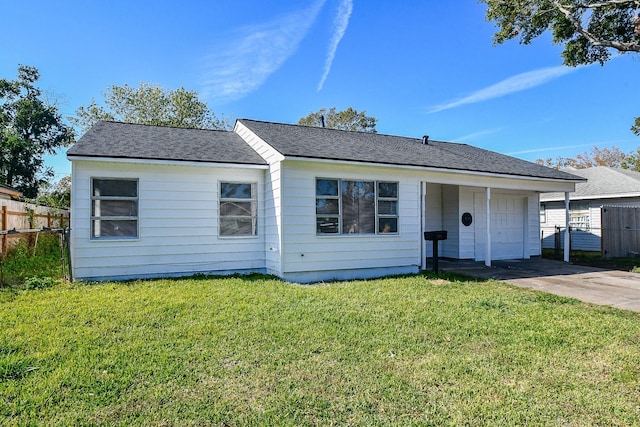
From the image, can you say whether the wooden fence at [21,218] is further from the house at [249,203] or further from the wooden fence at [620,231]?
the wooden fence at [620,231]

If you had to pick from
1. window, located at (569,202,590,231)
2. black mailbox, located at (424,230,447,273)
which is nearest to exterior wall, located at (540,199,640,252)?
window, located at (569,202,590,231)

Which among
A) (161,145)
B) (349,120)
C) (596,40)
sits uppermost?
(349,120)

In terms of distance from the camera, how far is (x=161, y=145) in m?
8.93

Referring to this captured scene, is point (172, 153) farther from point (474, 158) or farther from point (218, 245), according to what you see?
point (474, 158)

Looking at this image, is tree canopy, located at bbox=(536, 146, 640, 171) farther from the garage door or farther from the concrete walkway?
the concrete walkway

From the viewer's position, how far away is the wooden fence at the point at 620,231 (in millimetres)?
→ 13773

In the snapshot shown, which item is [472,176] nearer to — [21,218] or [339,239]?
[339,239]

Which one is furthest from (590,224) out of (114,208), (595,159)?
(595,159)

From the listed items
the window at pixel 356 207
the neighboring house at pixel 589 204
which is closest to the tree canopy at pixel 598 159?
the neighboring house at pixel 589 204

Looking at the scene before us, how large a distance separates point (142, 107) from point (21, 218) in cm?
1776

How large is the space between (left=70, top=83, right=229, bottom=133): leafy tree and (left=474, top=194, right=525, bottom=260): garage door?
22.6m

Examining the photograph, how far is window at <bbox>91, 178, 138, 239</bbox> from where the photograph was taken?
7.76 metres

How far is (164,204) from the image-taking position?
26.8ft

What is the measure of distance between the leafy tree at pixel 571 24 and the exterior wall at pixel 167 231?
11704 mm
